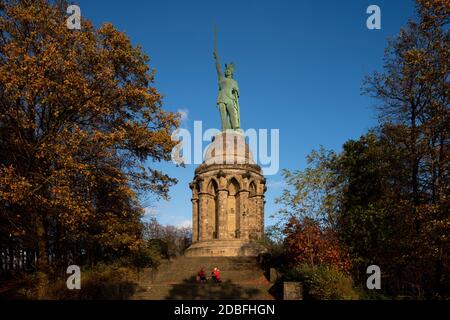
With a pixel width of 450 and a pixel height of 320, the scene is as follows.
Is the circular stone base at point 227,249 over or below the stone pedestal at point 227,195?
below

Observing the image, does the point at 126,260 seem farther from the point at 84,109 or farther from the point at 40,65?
the point at 40,65

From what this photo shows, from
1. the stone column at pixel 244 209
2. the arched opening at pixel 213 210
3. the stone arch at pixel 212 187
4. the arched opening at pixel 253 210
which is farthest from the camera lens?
the stone arch at pixel 212 187

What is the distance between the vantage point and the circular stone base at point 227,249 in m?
27.4

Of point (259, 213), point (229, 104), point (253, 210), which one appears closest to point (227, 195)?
point (253, 210)

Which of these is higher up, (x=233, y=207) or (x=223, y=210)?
(x=233, y=207)

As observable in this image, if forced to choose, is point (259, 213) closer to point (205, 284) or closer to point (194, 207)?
point (194, 207)

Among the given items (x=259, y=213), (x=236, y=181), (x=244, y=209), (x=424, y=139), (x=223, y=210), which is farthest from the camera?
(x=259, y=213)

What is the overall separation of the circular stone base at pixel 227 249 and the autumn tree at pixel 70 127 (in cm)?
1107

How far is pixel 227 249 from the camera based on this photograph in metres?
27.6

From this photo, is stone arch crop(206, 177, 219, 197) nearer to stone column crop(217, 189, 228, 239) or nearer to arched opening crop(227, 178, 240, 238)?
arched opening crop(227, 178, 240, 238)

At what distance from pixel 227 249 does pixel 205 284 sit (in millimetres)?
8861

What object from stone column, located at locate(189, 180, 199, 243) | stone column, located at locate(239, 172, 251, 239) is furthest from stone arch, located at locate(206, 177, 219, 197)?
stone column, located at locate(239, 172, 251, 239)

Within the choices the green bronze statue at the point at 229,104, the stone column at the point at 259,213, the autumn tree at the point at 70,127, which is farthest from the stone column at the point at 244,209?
the autumn tree at the point at 70,127

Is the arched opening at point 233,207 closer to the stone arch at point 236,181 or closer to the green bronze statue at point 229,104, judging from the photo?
the stone arch at point 236,181
